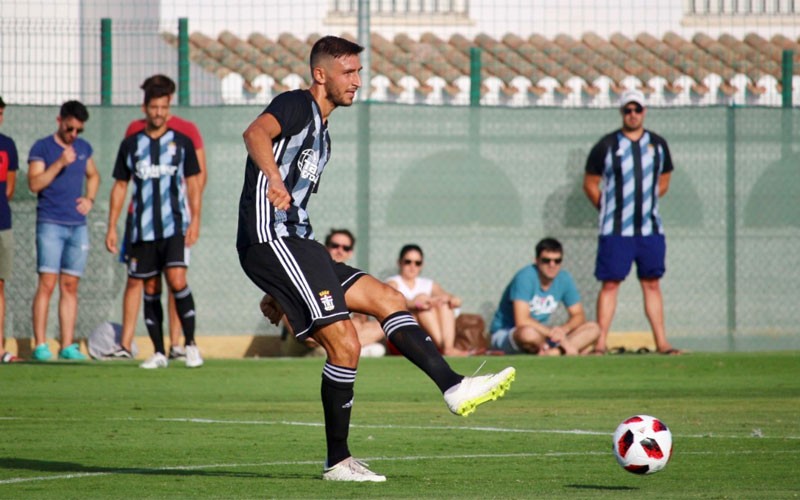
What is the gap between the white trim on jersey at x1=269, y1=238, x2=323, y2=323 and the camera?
24.1 ft

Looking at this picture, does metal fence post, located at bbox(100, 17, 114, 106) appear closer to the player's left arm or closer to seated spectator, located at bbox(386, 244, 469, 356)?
the player's left arm

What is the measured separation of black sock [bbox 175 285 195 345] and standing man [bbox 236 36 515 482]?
6585mm

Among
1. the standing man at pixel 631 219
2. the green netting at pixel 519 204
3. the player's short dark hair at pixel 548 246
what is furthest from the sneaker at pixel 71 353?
the standing man at pixel 631 219

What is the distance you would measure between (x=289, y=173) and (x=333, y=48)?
72cm

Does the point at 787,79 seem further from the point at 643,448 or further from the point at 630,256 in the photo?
the point at 643,448

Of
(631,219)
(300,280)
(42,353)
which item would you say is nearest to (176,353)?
(42,353)

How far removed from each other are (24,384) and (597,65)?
10.6 meters

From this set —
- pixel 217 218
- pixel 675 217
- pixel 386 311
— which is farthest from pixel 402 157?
pixel 386 311

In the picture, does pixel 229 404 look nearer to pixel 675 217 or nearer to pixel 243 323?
pixel 243 323

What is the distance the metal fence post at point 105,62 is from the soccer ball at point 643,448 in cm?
1063

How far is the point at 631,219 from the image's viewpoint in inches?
632

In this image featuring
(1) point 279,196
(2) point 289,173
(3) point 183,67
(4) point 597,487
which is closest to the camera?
(1) point 279,196

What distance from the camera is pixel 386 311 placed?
7664 mm

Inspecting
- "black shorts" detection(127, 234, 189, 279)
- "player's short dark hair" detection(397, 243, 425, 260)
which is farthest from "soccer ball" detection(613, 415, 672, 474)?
"player's short dark hair" detection(397, 243, 425, 260)
